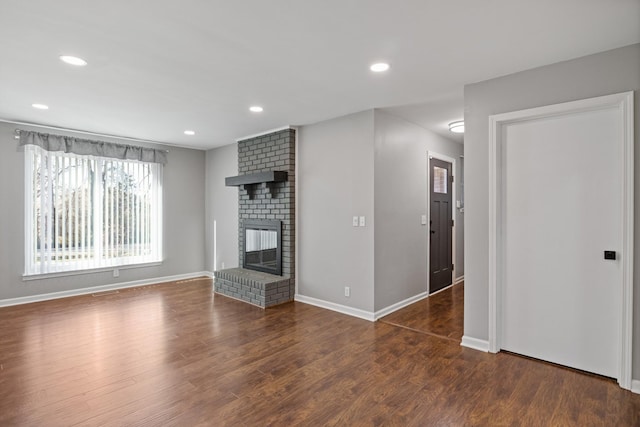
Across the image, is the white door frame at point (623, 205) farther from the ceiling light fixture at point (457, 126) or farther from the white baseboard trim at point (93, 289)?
the white baseboard trim at point (93, 289)

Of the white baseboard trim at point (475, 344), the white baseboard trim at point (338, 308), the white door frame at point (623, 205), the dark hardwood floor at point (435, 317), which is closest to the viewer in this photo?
the white door frame at point (623, 205)

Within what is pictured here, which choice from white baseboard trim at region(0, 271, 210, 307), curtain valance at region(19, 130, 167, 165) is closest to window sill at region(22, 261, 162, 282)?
white baseboard trim at region(0, 271, 210, 307)

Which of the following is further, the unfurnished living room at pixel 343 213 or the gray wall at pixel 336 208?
the gray wall at pixel 336 208

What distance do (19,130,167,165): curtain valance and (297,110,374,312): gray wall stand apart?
2.89 m

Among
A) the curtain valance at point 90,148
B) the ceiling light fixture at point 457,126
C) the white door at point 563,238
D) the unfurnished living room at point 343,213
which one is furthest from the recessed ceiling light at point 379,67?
the curtain valance at point 90,148

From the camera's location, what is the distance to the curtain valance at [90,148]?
4.71m

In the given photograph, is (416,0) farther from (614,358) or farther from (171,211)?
(171,211)

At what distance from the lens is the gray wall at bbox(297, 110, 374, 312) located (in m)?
4.04

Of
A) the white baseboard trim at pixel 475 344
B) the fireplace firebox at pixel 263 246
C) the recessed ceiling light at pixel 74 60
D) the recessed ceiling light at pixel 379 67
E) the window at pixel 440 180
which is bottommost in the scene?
the white baseboard trim at pixel 475 344

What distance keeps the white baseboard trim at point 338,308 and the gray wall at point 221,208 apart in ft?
6.16

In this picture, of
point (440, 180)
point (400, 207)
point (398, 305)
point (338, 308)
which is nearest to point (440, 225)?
point (440, 180)

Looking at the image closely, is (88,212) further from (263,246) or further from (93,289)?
(263,246)

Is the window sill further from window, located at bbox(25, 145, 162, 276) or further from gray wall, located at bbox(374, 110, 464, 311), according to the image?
gray wall, located at bbox(374, 110, 464, 311)

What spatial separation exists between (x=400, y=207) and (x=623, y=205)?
2.30 m
